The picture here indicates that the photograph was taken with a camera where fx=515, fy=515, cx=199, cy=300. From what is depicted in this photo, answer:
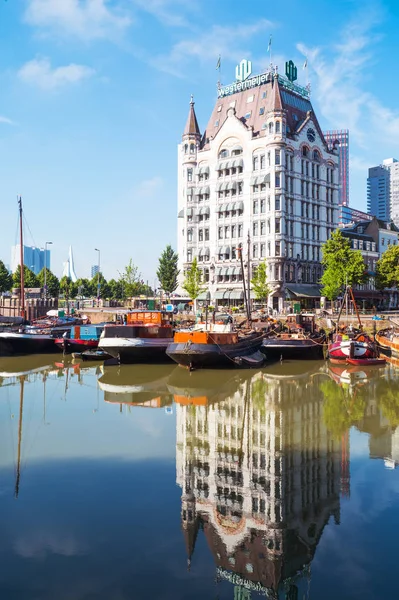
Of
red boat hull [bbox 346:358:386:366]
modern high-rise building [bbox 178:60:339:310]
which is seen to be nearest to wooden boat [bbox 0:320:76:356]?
red boat hull [bbox 346:358:386:366]

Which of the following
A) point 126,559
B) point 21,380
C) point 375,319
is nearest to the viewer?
point 126,559

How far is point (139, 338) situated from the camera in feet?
140

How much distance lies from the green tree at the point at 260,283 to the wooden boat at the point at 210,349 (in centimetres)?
3743

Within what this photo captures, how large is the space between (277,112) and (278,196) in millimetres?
13982

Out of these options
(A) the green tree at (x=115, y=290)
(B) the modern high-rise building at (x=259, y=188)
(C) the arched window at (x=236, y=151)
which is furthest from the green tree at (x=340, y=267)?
(A) the green tree at (x=115, y=290)

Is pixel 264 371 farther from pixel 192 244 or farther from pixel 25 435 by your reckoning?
pixel 192 244

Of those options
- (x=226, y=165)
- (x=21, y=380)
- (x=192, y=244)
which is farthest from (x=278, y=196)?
(x=21, y=380)

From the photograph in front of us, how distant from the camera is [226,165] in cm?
9200

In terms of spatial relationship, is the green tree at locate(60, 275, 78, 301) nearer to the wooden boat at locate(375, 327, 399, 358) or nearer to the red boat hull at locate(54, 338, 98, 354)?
the red boat hull at locate(54, 338, 98, 354)

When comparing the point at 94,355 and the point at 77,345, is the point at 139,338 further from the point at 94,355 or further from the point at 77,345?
the point at 77,345

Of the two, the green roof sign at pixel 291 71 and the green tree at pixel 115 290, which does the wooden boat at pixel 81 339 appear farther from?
the green tree at pixel 115 290

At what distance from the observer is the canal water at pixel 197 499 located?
1034 centimetres

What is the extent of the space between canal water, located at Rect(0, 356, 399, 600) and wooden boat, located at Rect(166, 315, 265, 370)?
32.9 feet

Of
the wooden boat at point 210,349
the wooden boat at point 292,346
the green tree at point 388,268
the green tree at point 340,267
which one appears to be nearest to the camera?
the wooden boat at point 210,349
